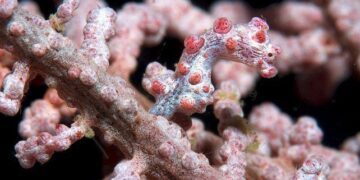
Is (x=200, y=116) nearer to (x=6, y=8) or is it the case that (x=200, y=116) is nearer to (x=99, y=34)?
(x=99, y=34)

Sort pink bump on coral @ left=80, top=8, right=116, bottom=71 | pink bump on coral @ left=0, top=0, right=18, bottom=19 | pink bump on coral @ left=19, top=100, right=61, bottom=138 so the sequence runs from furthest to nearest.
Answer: pink bump on coral @ left=19, top=100, right=61, bottom=138
pink bump on coral @ left=80, top=8, right=116, bottom=71
pink bump on coral @ left=0, top=0, right=18, bottom=19

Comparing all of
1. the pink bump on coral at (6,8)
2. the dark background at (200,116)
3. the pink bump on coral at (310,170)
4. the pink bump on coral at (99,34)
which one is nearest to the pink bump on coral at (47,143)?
the pink bump on coral at (99,34)

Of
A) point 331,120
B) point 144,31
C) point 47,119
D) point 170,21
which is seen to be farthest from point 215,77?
point 47,119

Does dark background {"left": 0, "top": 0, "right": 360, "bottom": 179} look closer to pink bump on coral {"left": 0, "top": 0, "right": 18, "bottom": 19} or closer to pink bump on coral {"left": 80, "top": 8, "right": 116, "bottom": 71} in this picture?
pink bump on coral {"left": 80, "top": 8, "right": 116, "bottom": 71}

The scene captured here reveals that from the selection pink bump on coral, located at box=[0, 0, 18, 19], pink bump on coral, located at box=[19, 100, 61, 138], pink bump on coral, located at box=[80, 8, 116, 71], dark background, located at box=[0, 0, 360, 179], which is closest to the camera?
pink bump on coral, located at box=[0, 0, 18, 19]

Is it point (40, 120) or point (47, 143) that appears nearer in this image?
point (47, 143)

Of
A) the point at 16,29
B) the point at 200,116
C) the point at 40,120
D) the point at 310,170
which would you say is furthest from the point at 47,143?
the point at 200,116

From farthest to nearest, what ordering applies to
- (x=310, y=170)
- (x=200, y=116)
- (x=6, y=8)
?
(x=200, y=116)
(x=310, y=170)
(x=6, y=8)

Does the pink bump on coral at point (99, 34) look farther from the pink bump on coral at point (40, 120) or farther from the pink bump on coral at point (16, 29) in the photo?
the pink bump on coral at point (40, 120)

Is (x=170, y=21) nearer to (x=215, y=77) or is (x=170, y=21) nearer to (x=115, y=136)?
(x=215, y=77)

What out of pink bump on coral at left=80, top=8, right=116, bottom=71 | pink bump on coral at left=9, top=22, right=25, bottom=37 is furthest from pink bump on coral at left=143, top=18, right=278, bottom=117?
pink bump on coral at left=9, top=22, right=25, bottom=37
